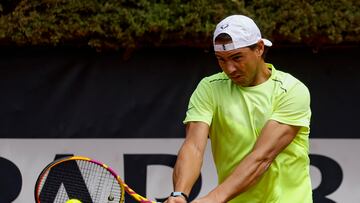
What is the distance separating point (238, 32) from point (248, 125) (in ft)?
1.27

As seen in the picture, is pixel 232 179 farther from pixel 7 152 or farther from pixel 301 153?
pixel 7 152

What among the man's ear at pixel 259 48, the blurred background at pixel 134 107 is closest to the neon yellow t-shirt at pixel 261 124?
the man's ear at pixel 259 48

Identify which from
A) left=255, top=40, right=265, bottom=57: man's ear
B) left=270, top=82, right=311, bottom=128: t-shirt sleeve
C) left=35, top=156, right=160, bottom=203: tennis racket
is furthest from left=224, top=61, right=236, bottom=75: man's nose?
left=35, top=156, right=160, bottom=203: tennis racket

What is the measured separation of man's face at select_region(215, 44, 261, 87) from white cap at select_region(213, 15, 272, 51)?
0.8 inches

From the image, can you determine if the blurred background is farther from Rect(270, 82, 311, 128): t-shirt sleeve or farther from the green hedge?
Rect(270, 82, 311, 128): t-shirt sleeve

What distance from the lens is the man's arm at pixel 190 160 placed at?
10.8 feet

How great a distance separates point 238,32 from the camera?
11.0 ft

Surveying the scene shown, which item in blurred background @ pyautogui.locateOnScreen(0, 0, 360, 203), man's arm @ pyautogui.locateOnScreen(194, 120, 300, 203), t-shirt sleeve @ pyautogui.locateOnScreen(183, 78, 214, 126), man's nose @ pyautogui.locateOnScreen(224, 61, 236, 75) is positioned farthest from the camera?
blurred background @ pyautogui.locateOnScreen(0, 0, 360, 203)

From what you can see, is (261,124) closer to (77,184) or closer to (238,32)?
(238,32)

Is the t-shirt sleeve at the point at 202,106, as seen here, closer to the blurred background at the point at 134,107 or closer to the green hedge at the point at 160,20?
the green hedge at the point at 160,20

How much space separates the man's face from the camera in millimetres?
3344

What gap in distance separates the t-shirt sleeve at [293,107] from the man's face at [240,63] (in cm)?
15

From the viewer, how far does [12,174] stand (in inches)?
221

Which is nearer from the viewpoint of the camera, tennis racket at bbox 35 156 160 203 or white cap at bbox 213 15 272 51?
white cap at bbox 213 15 272 51
